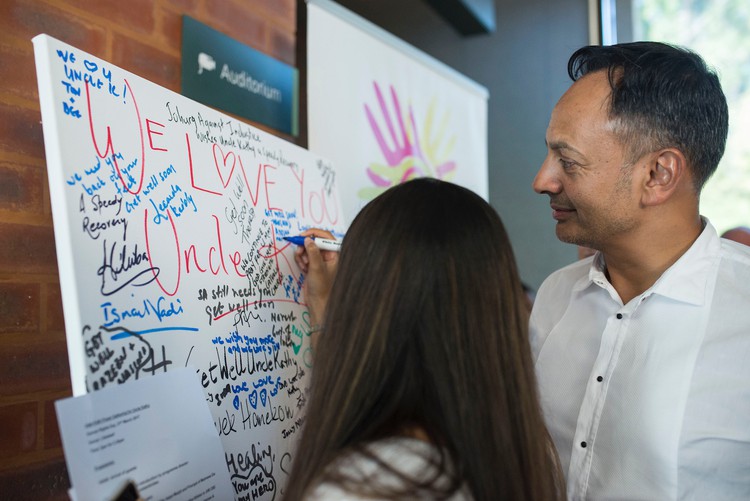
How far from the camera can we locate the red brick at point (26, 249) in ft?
4.47

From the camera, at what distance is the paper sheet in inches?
36.9

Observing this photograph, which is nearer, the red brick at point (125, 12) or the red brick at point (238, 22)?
the red brick at point (125, 12)

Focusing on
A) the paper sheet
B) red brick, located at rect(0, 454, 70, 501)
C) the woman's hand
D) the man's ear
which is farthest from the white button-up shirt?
red brick, located at rect(0, 454, 70, 501)

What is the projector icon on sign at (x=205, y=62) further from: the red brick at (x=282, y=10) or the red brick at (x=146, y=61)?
the red brick at (x=282, y=10)

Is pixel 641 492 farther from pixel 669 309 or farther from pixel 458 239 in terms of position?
pixel 458 239

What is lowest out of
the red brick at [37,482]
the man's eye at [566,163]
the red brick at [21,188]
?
the red brick at [37,482]

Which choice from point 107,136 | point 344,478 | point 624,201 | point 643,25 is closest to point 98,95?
point 107,136

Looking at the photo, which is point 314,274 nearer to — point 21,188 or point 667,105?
point 21,188

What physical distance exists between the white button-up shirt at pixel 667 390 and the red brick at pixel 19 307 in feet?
4.11

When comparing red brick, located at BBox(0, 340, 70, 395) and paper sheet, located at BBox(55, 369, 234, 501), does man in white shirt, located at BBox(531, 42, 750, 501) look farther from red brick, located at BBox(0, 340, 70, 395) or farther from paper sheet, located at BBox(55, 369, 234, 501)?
red brick, located at BBox(0, 340, 70, 395)

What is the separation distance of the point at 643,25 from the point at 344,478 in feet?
11.9

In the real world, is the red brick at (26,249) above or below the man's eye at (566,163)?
below

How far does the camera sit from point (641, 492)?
1.33 m

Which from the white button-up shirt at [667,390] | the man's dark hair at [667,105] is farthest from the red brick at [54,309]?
the man's dark hair at [667,105]
